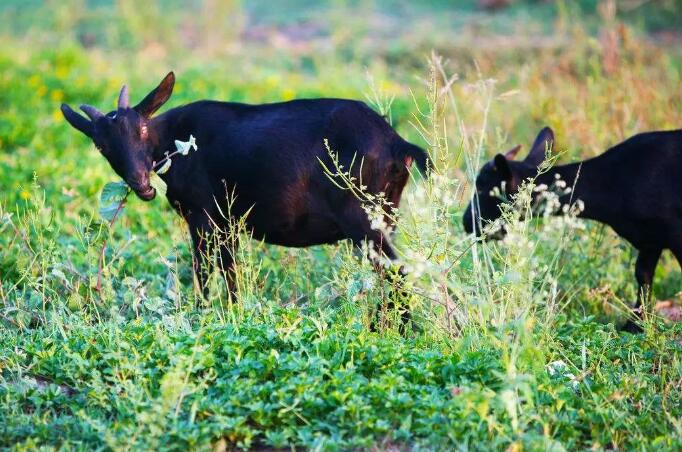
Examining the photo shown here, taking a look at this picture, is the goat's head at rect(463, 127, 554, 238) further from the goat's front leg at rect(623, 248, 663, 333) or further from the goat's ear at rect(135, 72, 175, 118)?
the goat's ear at rect(135, 72, 175, 118)

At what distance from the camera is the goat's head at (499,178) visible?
22.5 ft

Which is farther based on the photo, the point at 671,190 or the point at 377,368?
the point at 671,190

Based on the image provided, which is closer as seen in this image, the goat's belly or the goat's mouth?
the goat's mouth

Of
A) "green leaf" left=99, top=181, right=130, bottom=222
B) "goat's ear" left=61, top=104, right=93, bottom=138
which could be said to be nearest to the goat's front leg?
"green leaf" left=99, top=181, right=130, bottom=222

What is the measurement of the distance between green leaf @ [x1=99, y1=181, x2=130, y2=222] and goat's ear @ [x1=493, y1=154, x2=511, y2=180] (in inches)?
96.2

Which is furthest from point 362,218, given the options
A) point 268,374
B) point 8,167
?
point 8,167

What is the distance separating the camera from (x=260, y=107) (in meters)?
6.39

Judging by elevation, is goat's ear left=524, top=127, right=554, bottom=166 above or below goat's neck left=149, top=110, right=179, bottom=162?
below

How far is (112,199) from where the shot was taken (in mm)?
6039

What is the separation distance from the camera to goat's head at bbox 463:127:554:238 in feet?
22.5

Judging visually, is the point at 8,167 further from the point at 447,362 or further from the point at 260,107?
the point at 447,362

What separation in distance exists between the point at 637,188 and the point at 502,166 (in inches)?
35.7

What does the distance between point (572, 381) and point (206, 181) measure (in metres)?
2.65

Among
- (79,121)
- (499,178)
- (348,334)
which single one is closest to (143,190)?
(79,121)
